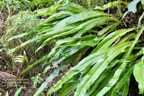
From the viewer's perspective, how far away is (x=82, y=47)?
2.21 metres

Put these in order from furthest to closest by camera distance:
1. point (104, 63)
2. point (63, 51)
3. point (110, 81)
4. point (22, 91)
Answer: point (22, 91)
point (63, 51)
point (104, 63)
point (110, 81)

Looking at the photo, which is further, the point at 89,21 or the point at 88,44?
the point at 89,21

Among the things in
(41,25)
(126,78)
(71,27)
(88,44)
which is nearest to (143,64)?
(126,78)

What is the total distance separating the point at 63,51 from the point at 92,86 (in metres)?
0.46

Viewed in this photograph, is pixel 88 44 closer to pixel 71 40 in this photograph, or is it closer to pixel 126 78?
pixel 71 40

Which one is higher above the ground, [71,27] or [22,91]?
[71,27]

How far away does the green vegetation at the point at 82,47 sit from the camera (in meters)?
1.86

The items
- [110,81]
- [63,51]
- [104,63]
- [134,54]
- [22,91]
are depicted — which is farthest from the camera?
[22,91]

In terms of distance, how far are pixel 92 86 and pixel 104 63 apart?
0.17 meters

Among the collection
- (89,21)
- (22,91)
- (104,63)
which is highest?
(89,21)

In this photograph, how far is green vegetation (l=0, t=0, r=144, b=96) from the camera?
1.86 meters

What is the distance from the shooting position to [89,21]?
2309mm

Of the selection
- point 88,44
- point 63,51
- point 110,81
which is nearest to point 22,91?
point 63,51

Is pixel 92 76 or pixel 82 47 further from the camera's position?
pixel 82 47
